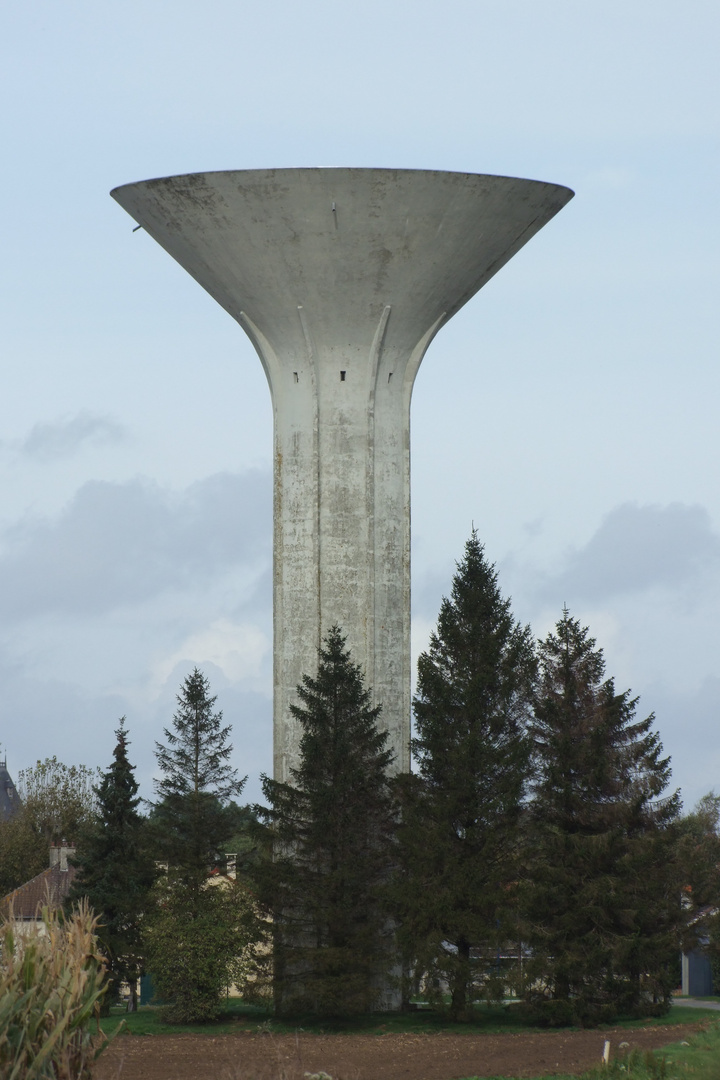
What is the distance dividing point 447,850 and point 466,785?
134cm

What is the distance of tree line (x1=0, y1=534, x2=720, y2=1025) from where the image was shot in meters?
32.1

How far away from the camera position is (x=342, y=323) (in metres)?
34.8

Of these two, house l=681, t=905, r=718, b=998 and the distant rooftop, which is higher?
the distant rooftop

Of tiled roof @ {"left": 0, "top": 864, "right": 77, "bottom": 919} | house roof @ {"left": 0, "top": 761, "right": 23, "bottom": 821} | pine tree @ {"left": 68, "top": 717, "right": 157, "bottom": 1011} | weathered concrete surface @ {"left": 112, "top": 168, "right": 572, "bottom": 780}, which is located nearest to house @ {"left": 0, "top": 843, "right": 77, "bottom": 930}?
tiled roof @ {"left": 0, "top": 864, "right": 77, "bottom": 919}

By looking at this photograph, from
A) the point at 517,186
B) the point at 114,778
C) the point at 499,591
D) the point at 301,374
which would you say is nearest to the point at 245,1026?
the point at 114,778

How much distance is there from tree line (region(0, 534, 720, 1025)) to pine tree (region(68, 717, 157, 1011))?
119cm

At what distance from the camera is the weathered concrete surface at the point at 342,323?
32.8 metres

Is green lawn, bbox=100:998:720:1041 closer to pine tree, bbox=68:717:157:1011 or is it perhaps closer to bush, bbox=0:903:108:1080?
pine tree, bbox=68:717:157:1011

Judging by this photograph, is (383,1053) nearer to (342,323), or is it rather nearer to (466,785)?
(466,785)

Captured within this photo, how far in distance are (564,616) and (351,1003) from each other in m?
9.28

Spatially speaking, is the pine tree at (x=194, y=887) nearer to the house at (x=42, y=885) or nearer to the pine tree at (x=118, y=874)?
the pine tree at (x=118, y=874)

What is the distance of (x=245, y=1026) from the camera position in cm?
3297

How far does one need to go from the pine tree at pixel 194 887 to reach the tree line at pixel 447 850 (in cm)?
5

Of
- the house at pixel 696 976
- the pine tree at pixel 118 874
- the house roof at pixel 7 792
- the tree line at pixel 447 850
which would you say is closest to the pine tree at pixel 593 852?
the tree line at pixel 447 850
